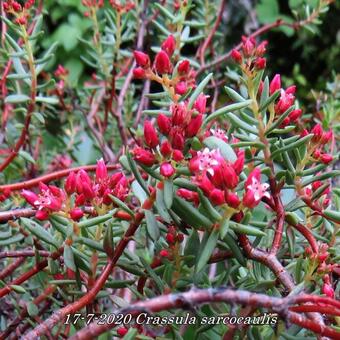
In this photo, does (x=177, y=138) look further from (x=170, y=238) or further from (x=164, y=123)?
(x=170, y=238)

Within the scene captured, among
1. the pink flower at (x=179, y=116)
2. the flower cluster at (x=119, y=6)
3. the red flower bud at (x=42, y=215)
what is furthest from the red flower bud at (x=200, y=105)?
the flower cluster at (x=119, y=6)

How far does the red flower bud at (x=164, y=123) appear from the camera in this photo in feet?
2.61

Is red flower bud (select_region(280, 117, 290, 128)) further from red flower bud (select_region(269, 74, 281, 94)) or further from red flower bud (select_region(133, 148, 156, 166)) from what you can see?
red flower bud (select_region(133, 148, 156, 166))

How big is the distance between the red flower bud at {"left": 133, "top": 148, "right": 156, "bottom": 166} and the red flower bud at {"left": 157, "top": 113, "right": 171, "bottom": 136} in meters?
0.04

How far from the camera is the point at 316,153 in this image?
3.10 ft

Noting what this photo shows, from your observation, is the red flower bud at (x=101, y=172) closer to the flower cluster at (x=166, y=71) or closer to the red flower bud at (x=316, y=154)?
the flower cluster at (x=166, y=71)

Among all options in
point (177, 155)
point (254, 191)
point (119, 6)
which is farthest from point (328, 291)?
point (119, 6)

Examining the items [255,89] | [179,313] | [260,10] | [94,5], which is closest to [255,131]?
[255,89]

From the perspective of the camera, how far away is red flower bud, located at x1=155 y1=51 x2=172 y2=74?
90 cm

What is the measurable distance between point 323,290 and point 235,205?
0.18 m

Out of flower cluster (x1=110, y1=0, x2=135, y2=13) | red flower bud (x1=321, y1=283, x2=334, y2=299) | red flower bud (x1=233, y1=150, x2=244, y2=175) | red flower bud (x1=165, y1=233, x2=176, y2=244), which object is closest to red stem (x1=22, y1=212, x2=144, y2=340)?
red flower bud (x1=165, y1=233, x2=176, y2=244)

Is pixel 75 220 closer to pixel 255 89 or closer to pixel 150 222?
pixel 150 222

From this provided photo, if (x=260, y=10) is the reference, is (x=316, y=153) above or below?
above

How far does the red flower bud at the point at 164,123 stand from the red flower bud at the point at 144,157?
37 mm
